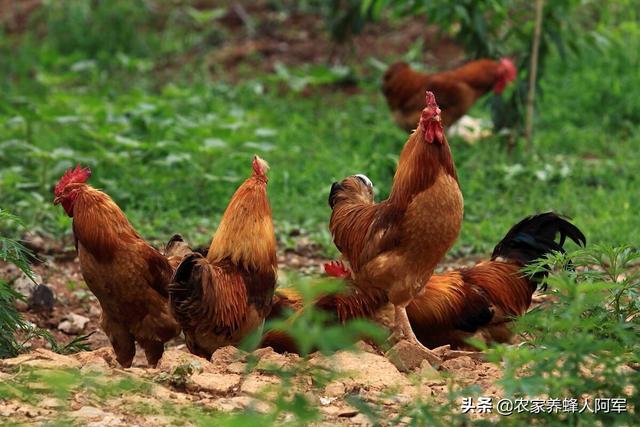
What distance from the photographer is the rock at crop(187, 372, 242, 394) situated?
4.45 metres

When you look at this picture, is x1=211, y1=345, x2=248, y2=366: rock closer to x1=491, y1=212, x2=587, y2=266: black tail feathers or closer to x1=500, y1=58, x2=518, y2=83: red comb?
x1=491, y1=212, x2=587, y2=266: black tail feathers

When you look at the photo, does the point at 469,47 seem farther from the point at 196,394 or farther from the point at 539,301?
the point at 196,394

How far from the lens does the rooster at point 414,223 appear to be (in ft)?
17.3

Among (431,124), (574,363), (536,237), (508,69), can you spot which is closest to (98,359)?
(431,124)

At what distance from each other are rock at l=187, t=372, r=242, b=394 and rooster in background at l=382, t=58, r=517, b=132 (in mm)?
5281

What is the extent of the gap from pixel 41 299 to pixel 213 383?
2248mm

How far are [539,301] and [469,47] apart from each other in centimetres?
422

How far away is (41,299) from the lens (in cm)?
639

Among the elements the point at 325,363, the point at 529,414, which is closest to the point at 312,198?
the point at 325,363

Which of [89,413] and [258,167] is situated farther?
[258,167]

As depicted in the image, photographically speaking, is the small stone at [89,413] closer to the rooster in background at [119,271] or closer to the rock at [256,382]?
the rock at [256,382]

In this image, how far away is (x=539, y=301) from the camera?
6.54 meters

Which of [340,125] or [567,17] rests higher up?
[567,17]

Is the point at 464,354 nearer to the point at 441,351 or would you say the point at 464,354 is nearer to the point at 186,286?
the point at 441,351
